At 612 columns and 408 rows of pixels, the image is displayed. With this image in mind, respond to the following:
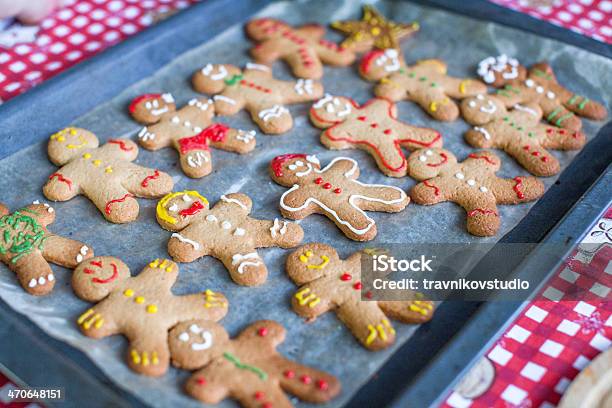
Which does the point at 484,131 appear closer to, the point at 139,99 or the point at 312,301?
the point at 312,301

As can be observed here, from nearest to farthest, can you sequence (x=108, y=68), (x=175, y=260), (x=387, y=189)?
(x=175, y=260)
(x=387, y=189)
(x=108, y=68)

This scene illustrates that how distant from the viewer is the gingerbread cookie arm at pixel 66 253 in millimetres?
1429

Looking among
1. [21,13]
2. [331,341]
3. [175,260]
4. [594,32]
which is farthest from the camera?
[594,32]

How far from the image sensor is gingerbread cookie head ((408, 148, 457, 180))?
65.1 inches

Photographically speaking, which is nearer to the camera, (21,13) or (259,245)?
(259,245)

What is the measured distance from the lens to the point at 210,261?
4.83 feet

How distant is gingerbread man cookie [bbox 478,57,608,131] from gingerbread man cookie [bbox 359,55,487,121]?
7cm

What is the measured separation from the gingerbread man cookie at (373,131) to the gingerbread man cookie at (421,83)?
0.09 m

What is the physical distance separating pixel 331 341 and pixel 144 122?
79 centimetres

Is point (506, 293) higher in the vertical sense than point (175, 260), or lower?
higher

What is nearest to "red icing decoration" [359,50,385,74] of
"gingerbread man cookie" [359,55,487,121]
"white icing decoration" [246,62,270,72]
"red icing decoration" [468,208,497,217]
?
"gingerbread man cookie" [359,55,487,121]

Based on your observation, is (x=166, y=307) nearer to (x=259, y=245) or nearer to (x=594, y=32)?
(x=259, y=245)

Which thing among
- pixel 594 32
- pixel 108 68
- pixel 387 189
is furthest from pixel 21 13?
pixel 594 32

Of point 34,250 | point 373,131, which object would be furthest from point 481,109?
point 34,250
